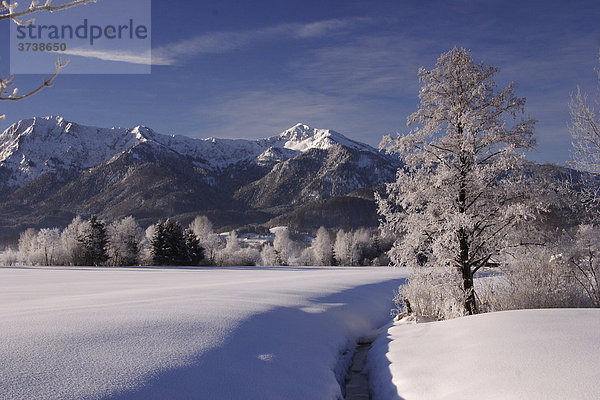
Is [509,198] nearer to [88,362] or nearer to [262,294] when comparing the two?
[262,294]

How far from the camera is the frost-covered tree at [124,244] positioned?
61906mm

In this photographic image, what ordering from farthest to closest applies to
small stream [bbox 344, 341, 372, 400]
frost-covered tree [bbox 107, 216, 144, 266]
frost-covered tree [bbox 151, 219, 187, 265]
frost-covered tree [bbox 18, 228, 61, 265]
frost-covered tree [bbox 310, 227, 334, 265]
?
frost-covered tree [bbox 310, 227, 334, 265]
frost-covered tree [bbox 18, 228, 61, 265]
frost-covered tree [bbox 107, 216, 144, 266]
frost-covered tree [bbox 151, 219, 187, 265]
small stream [bbox 344, 341, 372, 400]

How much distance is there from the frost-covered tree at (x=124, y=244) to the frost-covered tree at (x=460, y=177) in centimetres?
5580

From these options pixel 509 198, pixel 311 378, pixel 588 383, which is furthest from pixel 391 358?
pixel 509 198

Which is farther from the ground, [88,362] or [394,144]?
[394,144]

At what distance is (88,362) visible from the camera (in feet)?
20.2

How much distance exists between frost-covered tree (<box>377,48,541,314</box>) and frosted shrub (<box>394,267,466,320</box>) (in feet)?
0.72

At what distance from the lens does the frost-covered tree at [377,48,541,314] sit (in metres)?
12.6

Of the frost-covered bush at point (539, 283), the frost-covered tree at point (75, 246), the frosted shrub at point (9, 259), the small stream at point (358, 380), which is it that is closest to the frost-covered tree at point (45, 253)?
the frosted shrub at point (9, 259)

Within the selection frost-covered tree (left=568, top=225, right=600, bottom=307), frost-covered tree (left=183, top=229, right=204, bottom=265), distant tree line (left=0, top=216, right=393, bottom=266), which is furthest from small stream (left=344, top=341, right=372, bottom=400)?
frost-covered tree (left=183, top=229, right=204, bottom=265)

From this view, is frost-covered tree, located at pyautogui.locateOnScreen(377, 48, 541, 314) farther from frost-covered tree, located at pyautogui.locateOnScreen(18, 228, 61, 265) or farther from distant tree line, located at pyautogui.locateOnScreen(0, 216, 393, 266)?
frost-covered tree, located at pyautogui.locateOnScreen(18, 228, 61, 265)

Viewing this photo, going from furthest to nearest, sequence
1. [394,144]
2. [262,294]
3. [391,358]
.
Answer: [262,294]
[394,144]
[391,358]

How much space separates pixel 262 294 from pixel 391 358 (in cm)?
758

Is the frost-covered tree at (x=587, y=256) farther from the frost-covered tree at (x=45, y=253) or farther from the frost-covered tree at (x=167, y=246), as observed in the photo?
the frost-covered tree at (x=45, y=253)
